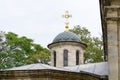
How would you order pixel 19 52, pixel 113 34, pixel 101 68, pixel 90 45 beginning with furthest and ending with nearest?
pixel 19 52 < pixel 90 45 < pixel 101 68 < pixel 113 34

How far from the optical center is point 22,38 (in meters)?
54.7

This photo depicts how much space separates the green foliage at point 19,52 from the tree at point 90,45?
482 centimetres

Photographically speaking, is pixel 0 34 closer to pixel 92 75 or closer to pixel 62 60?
pixel 62 60

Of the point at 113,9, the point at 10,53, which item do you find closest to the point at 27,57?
the point at 10,53

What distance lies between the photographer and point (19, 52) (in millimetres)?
52188

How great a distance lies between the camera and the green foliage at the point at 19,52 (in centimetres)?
4972

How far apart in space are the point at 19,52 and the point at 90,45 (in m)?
9.12

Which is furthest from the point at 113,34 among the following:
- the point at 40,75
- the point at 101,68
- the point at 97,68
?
the point at 97,68

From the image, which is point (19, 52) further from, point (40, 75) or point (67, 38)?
point (40, 75)

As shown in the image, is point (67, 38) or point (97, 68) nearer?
point (97, 68)

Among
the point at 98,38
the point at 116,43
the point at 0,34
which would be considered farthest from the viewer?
the point at 0,34

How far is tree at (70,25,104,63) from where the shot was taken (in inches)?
1892

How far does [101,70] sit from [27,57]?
27.7m

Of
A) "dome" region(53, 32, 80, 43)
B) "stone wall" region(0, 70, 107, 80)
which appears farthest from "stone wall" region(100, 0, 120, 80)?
"dome" region(53, 32, 80, 43)
